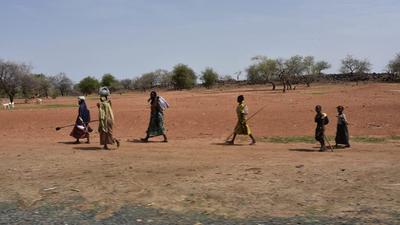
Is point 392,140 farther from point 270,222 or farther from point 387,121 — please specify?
point 270,222

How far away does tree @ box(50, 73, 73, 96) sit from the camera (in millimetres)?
101562

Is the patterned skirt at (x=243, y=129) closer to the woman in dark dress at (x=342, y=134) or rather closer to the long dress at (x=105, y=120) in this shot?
the woman in dark dress at (x=342, y=134)

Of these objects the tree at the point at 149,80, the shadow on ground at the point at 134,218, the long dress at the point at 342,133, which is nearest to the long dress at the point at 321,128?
the long dress at the point at 342,133

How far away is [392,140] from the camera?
16.0 metres

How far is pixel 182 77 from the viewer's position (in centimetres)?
8588

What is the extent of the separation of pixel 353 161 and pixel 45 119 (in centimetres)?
1751

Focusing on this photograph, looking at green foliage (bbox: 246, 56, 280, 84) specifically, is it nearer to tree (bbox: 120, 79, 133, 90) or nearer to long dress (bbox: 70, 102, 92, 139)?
tree (bbox: 120, 79, 133, 90)

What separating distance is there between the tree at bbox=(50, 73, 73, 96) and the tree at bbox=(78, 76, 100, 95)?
24.4 feet

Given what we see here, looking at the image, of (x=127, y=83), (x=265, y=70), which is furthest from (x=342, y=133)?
(x=127, y=83)

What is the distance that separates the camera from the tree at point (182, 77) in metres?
85.2

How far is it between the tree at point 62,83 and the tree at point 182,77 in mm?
25241

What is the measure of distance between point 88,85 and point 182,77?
1779cm

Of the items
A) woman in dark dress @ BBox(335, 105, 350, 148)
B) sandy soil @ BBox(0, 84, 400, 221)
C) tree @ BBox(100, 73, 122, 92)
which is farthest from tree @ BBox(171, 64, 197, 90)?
woman in dark dress @ BBox(335, 105, 350, 148)

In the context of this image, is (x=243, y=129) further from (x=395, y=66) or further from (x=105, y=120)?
(x=395, y=66)
